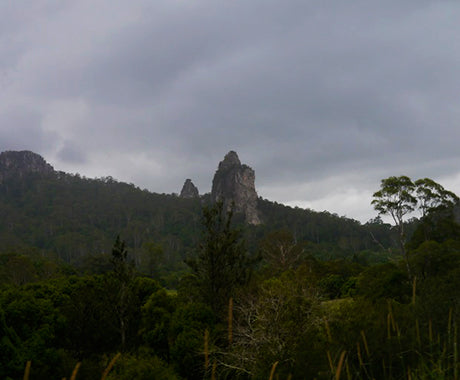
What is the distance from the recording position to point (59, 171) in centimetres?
17812

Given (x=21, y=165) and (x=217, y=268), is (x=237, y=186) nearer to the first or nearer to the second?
(x=21, y=165)

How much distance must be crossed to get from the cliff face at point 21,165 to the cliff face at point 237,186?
84.5 m

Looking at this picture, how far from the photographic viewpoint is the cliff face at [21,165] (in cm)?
16975

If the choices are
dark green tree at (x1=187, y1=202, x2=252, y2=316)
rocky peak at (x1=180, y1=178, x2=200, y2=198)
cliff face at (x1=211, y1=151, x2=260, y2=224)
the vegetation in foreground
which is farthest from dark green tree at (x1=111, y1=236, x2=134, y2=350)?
rocky peak at (x1=180, y1=178, x2=200, y2=198)

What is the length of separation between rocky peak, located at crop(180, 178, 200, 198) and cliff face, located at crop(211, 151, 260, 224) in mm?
25332

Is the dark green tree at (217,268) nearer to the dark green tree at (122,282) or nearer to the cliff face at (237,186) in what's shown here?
the dark green tree at (122,282)

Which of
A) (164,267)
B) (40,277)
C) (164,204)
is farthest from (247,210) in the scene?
(40,277)

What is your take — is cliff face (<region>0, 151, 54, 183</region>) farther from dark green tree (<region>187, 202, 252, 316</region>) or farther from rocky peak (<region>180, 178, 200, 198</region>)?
dark green tree (<region>187, 202, 252, 316</region>)

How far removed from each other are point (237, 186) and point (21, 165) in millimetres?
104013

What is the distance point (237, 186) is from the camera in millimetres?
133250

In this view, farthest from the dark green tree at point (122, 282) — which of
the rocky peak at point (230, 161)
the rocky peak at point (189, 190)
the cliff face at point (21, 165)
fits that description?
the cliff face at point (21, 165)

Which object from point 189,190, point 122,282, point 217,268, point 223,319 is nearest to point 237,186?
point 189,190

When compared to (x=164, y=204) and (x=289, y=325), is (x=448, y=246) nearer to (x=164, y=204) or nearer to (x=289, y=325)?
(x=289, y=325)

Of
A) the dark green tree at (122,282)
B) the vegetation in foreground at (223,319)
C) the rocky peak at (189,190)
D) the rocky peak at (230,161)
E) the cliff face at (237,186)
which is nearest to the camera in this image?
the vegetation in foreground at (223,319)
